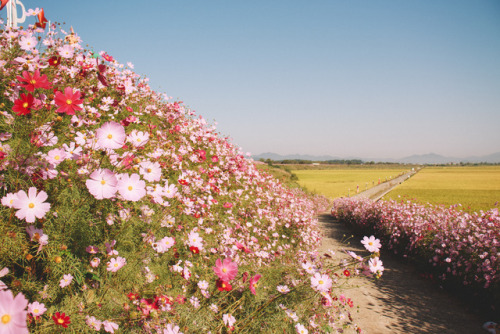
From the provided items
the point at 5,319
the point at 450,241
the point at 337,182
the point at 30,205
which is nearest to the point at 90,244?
the point at 30,205

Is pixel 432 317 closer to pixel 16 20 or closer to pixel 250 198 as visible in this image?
pixel 250 198

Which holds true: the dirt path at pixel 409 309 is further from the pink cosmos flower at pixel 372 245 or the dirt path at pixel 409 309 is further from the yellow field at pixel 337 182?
the yellow field at pixel 337 182

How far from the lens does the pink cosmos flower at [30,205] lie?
1.13 meters

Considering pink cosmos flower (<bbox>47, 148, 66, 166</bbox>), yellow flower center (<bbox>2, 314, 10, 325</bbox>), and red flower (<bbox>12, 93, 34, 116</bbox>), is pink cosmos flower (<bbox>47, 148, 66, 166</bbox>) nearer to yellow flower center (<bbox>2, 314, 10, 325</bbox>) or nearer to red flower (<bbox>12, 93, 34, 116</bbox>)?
red flower (<bbox>12, 93, 34, 116</bbox>)

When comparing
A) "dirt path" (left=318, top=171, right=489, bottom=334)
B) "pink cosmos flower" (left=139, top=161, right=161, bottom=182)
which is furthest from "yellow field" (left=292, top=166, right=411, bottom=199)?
"pink cosmos flower" (left=139, top=161, right=161, bottom=182)

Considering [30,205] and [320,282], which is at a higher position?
[30,205]

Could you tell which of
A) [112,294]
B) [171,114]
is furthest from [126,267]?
[171,114]

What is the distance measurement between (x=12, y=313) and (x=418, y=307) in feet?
22.1

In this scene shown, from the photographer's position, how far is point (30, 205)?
1.17 meters

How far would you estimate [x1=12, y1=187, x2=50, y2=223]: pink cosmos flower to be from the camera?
3.70 ft

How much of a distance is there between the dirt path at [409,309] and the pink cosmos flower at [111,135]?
3714 millimetres

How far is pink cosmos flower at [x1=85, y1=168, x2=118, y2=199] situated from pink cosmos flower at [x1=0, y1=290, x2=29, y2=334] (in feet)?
1.62

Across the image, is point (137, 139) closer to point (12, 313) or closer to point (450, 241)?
point (12, 313)

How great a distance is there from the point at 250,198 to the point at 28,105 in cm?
539
